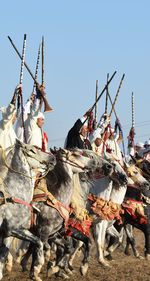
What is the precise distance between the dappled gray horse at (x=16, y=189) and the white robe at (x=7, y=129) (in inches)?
40.4

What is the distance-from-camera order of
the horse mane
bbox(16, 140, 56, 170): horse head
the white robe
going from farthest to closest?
the horse mane → the white robe → bbox(16, 140, 56, 170): horse head

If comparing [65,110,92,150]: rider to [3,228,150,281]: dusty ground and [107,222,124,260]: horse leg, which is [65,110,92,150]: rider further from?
[3,228,150,281]: dusty ground

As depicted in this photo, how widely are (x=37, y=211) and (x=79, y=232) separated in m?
1.56

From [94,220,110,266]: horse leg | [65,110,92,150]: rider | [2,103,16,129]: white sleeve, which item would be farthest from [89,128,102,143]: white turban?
[2,103,16,129]: white sleeve

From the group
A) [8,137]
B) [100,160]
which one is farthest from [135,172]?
[8,137]

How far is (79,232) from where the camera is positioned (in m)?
15.7

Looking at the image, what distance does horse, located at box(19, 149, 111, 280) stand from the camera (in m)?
14.5

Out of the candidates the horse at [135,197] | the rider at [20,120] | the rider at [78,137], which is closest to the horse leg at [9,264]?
the rider at [20,120]

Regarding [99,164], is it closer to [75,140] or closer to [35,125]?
→ [35,125]

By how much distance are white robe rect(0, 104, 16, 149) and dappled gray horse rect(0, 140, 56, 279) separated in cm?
103

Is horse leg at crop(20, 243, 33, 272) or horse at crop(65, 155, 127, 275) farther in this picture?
horse at crop(65, 155, 127, 275)

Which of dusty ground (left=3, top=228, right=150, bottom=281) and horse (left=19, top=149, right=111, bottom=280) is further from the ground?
horse (left=19, top=149, right=111, bottom=280)

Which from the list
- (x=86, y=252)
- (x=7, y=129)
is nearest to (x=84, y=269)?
(x=86, y=252)

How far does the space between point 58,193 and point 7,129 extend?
1443 mm
